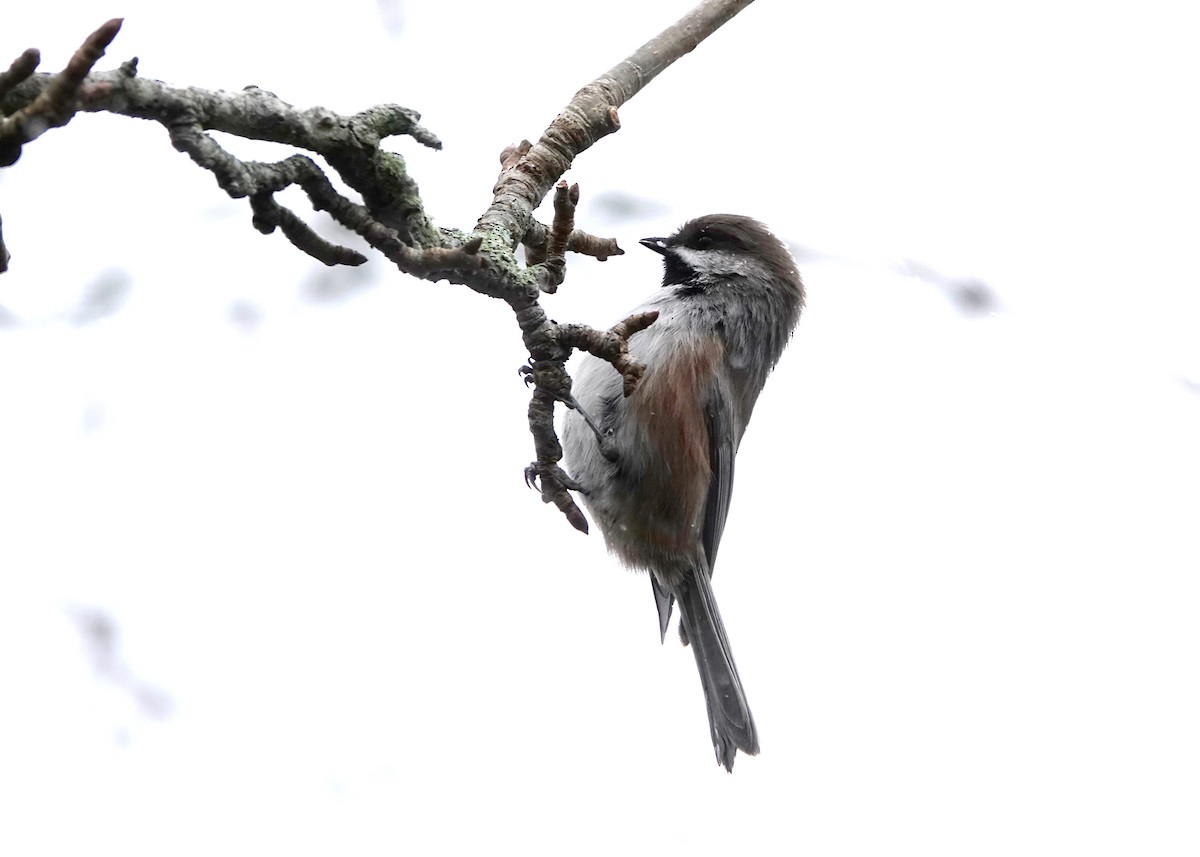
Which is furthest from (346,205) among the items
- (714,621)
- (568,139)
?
(714,621)

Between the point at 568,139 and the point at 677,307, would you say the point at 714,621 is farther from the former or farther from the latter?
the point at 568,139

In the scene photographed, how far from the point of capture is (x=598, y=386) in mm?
4570

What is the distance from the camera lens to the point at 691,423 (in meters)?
4.68

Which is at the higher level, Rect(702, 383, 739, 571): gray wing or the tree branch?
Rect(702, 383, 739, 571): gray wing

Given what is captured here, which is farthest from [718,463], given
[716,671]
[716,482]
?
[716,671]

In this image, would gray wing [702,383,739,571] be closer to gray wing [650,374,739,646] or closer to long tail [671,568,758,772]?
gray wing [650,374,739,646]

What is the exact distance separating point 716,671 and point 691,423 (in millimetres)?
1148

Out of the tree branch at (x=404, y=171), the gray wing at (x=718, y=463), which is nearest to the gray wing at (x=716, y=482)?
the gray wing at (x=718, y=463)

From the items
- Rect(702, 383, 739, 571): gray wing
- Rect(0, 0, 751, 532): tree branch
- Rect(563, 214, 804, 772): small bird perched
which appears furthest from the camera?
Rect(702, 383, 739, 571): gray wing

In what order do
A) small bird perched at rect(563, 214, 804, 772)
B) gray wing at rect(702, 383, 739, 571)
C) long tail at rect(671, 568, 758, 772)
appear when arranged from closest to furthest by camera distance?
small bird perched at rect(563, 214, 804, 772) → long tail at rect(671, 568, 758, 772) → gray wing at rect(702, 383, 739, 571)

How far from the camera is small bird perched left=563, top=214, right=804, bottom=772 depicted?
460 cm

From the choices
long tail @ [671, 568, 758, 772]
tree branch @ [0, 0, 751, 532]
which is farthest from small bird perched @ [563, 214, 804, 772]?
tree branch @ [0, 0, 751, 532]

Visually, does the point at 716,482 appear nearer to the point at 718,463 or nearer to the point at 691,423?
the point at 718,463

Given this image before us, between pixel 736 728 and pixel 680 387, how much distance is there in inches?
59.9
